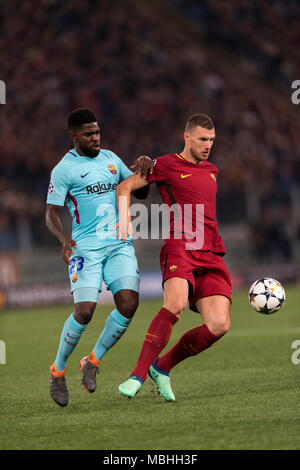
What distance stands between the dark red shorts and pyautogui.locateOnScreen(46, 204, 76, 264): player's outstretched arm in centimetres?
72

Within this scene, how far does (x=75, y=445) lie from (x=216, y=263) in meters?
2.31

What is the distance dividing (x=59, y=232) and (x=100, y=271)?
1.47ft

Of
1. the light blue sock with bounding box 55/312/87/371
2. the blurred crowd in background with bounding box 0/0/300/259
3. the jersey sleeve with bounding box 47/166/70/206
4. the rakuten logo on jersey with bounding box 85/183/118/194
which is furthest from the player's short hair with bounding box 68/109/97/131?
the blurred crowd in background with bounding box 0/0/300/259

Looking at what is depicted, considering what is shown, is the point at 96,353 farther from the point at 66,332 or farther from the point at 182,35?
the point at 182,35

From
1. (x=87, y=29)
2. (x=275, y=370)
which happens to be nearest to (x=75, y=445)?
(x=275, y=370)

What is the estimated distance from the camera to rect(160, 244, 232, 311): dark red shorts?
22.2 ft

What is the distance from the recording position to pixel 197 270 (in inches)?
273

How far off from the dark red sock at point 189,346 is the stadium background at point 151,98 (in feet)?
51.2

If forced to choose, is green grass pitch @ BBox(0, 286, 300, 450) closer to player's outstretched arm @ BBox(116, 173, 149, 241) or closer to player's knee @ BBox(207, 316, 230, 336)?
player's knee @ BBox(207, 316, 230, 336)

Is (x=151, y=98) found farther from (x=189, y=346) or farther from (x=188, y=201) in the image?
(x=189, y=346)

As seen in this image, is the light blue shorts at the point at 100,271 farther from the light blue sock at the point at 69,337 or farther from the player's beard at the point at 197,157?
the player's beard at the point at 197,157

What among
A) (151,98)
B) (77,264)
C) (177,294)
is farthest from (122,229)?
(151,98)

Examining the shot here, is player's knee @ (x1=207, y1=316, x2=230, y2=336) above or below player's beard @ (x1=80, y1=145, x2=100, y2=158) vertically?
below

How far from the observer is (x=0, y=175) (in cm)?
2397
